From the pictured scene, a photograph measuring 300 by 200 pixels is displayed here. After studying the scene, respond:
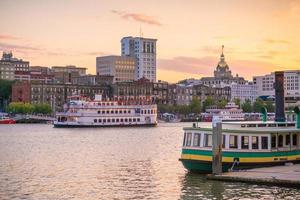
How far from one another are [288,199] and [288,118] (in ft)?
80.1

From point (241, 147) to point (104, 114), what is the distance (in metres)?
116

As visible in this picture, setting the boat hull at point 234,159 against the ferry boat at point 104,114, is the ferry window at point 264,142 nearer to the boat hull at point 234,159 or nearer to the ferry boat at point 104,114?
the boat hull at point 234,159

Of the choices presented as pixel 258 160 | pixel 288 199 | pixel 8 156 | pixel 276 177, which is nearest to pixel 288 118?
pixel 258 160

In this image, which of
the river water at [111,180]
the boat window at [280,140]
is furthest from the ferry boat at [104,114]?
the boat window at [280,140]

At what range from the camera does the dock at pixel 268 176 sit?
3816 cm

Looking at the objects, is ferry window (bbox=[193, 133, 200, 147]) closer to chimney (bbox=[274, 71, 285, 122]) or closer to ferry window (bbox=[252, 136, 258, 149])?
ferry window (bbox=[252, 136, 258, 149])

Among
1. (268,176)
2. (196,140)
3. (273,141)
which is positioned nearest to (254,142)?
(273,141)

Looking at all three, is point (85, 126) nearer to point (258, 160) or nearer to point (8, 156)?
point (8, 156)

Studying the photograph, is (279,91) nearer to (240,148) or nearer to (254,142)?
(254,142)

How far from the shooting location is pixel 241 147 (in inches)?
1758

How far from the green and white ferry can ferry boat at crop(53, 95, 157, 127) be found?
112 metres

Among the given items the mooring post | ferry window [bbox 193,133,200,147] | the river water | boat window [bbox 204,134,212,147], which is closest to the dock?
the river water

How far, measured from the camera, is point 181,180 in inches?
1763

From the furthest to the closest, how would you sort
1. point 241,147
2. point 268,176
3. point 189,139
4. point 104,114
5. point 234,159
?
point 104,114 → point 189,139 → point 241,147 → point 234,159 → point 268,176
